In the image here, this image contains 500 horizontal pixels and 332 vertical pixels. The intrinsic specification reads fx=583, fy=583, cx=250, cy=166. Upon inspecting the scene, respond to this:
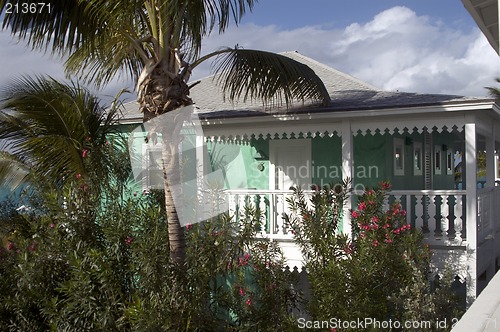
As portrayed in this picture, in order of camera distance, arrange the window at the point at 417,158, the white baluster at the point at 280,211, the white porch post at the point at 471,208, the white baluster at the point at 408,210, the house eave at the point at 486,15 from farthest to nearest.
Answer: the window at the point at 417,158 → the white baluster at the point at 280,211 → the white baluster at the point at 408,210 → the white porch post at the point at 471,208 → the house eave at the point at 486,15

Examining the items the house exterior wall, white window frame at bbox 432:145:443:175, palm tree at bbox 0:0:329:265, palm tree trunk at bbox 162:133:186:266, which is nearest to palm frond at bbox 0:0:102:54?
palm tree at bbox 0:0:329:265

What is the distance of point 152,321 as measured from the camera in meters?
7.02

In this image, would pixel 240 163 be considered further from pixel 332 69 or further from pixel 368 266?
pixel 368 266

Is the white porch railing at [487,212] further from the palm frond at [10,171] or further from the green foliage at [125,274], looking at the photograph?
the palm frond at [10,171]

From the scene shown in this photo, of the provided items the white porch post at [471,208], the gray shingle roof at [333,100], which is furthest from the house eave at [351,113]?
the white porch post at [471,208]

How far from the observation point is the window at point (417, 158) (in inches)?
589

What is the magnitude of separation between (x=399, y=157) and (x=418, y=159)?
1.66 metres

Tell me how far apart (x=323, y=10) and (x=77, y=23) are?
4.55 meters

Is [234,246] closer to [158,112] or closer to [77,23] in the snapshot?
[158,112]

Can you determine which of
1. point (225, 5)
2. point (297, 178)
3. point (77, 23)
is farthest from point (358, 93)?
point (77, 23)

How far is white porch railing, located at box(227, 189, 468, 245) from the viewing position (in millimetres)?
10445

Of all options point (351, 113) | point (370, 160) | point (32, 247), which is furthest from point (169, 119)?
point (370, 160)

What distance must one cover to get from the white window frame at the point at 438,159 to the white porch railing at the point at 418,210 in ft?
12.3

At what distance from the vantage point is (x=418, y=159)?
50.1 feet
